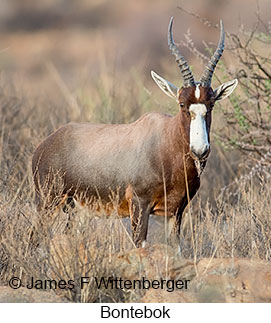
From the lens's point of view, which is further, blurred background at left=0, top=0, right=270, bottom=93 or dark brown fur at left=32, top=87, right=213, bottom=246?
blurred background at left=0, top=0, right=270, bottom=93

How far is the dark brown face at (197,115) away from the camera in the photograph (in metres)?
6.99

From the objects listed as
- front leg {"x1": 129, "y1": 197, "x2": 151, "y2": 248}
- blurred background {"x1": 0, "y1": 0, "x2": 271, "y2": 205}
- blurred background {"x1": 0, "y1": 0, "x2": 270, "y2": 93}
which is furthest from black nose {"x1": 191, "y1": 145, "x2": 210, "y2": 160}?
blurred background {"x1": 0, "y1": 0, "x2": 270, "y2": 93}

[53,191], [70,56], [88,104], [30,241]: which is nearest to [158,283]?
[30,241]

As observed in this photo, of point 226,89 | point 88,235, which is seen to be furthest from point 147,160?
point 88,235

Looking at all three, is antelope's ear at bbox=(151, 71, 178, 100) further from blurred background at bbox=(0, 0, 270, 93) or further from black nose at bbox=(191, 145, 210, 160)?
blurred background at bbox=(0, 0, 270, 93)

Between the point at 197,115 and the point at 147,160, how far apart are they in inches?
34.3

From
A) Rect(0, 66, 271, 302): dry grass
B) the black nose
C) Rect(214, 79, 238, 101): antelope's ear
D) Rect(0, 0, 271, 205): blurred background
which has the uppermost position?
Rect(0, 0, 271, 205): blurred background

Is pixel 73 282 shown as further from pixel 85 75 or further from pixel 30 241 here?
pixel 85 75

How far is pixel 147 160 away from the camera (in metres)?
7.73

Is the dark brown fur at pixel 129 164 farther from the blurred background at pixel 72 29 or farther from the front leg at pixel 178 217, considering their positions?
the blurred background at pixel 72 29

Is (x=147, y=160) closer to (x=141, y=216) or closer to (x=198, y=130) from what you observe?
(x=141, y=216)

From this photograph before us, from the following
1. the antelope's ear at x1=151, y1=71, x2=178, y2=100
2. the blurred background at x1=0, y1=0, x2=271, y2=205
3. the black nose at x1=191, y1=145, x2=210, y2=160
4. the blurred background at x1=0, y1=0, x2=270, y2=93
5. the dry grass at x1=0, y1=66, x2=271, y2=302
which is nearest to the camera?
the dry grass at x1=0, y1=66, x2=271, y2=302

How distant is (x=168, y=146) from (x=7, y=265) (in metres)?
2.08

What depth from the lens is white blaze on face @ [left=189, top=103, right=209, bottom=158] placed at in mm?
6965
